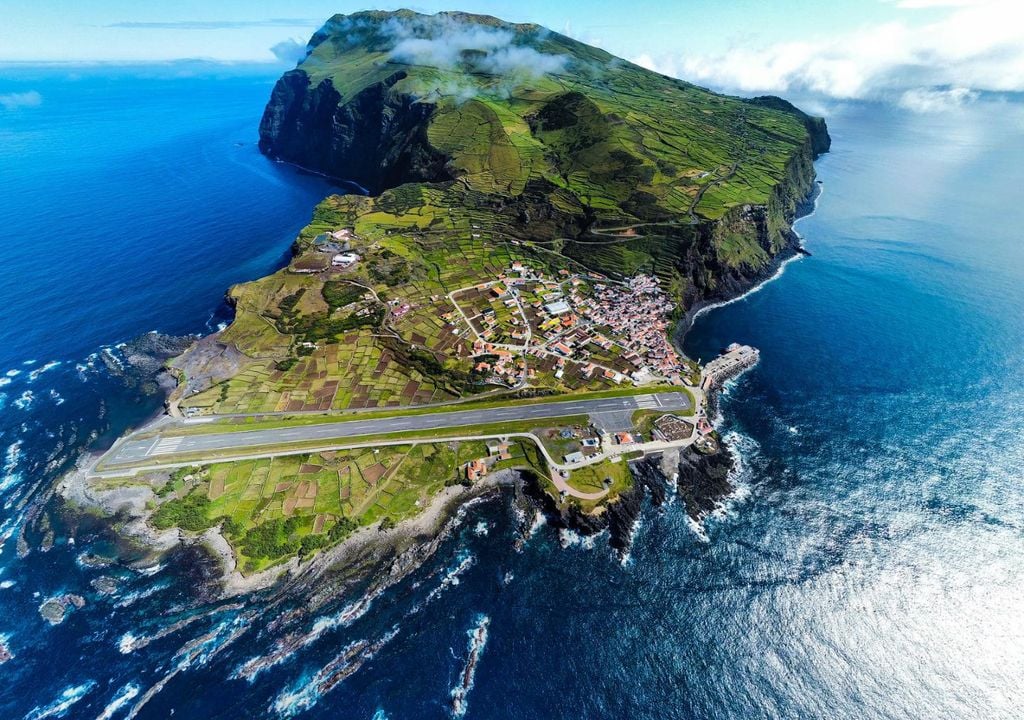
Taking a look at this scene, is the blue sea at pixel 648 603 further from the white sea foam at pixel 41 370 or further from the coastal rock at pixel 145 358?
the white sea foam at pixel 41 370

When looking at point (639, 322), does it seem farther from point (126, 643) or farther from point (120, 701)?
point (120, 701)

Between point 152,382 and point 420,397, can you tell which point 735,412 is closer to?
point 420,397

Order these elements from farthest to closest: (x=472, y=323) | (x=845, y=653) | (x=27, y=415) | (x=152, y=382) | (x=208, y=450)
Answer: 1. (x=472, y=323)
2. (x=152, y=382)
3. (x=27, y=415)
4. (x=208, y=450)
5. (x=845, y=653)

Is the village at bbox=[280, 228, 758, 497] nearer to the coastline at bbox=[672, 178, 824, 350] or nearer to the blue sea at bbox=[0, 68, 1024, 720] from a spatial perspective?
the coastline at bbox=[672, 178, 824, 350]

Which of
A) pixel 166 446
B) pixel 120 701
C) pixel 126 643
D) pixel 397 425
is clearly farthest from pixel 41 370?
pixel 397 425

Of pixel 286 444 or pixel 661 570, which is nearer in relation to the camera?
pixel 661 570

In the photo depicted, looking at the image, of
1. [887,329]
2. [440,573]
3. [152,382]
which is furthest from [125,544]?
[887,329]

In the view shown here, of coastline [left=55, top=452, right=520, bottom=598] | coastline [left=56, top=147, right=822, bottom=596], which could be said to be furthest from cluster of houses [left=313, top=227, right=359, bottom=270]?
coastline [left=55, top=452, right=520, bottom=598]
